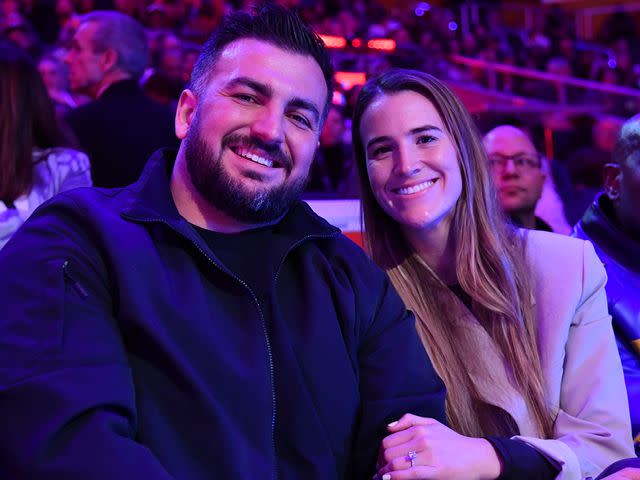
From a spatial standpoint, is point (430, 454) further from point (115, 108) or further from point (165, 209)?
point (115, 108)

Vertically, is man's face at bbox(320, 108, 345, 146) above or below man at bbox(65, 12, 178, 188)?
below

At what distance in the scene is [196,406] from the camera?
1242mm

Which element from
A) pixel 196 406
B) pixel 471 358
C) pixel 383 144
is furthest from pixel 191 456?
pixel 383 144

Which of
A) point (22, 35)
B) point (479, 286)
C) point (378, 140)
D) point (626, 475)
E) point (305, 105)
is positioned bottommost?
point (626, 475)

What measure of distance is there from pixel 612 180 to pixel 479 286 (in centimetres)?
65

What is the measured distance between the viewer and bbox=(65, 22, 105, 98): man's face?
309 centimetres

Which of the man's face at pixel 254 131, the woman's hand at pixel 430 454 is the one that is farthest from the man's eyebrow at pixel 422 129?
the woman's hand at pixel 430 454

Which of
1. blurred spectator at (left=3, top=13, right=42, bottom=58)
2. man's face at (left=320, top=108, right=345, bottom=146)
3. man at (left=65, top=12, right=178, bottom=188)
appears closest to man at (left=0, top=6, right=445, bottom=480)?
man at (left=65, top=12, right=178, bottom=188)

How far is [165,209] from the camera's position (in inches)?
54.4

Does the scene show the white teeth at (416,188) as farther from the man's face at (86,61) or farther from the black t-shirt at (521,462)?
the man's face at (86,61)

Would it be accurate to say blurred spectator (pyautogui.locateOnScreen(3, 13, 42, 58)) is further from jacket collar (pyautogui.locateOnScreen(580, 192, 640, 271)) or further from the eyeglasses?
jacket collar (pyautogui.locateOnScreen(580, 192, 640, 271))

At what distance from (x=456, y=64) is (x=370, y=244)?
9.81 m

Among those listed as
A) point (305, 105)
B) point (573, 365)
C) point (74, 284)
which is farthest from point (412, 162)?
point (74, 284)

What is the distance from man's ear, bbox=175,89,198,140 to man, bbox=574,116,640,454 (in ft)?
3.84
